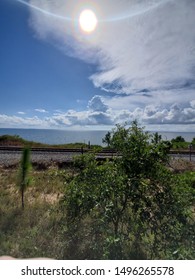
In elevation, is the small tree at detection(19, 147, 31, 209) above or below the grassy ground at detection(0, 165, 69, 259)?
above

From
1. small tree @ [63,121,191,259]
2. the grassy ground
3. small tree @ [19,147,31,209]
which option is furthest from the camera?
small tree @ [19,147,31,209]

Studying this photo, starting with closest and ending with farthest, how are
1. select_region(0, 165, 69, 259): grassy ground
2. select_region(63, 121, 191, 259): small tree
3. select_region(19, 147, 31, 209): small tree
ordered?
select_region(63, 121, 191, 259): small tree
select_region(0, 165, 69, 259): grassy ground
select_region(19, 147, 31, 209): small tree

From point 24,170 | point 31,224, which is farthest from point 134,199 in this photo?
point 24,170

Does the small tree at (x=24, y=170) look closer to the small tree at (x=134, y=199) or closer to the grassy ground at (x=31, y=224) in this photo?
the grassy ground at (x=31, y=224)

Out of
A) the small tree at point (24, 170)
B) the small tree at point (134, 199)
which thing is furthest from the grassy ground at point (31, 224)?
the small tree at point (134, 199)

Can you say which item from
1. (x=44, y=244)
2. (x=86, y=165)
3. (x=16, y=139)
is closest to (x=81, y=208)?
(x=86, y=165)

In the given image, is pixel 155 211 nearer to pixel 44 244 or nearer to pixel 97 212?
pixel 97 212

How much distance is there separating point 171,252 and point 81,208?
1.57m

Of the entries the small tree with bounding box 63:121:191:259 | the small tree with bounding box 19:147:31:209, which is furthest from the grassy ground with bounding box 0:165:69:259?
the small tree with bounding box 63:121:191:259

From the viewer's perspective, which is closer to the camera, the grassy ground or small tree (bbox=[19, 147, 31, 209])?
the grassy ground

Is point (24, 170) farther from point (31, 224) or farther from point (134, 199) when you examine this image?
point (134, 199)

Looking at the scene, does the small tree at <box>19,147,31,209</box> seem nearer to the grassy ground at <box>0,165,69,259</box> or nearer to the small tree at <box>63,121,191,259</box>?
the grassy ground at <box>0,165,69,259</box>

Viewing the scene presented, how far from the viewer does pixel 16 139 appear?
29172mm

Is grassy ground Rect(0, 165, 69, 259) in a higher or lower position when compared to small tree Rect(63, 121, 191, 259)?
lower
